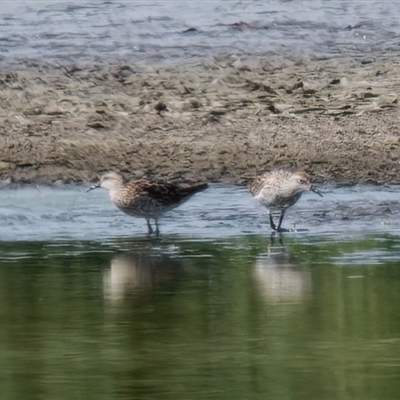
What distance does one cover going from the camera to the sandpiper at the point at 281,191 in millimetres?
11102

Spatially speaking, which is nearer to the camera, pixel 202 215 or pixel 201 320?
pixel 201 320

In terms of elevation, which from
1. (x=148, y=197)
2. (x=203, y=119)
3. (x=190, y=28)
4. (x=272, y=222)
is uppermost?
(x=190, y=28)

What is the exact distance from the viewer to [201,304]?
805 centimetres

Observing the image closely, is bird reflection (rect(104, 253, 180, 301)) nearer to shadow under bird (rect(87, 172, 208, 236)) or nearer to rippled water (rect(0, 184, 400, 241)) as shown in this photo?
rippled water (rect(0, 184, 400, 241))

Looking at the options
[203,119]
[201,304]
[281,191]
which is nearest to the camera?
[201,304]

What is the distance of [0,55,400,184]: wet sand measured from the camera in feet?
43.9

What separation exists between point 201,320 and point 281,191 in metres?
3.53

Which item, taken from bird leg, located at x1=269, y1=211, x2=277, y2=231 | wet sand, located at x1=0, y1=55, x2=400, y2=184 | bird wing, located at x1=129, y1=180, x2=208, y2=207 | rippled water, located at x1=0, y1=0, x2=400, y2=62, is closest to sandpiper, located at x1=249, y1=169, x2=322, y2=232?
bird leg, located at x1=269, y1=211, x2=277, y2=231

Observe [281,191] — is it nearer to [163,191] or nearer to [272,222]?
[272,222]

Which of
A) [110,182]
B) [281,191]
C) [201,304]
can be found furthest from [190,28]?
[201,304]

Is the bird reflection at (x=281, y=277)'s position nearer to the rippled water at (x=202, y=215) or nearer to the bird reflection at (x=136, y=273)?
the bird reflection at (x=136, y=273)

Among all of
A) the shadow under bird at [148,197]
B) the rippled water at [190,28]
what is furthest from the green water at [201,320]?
the rippled water at [190,28]

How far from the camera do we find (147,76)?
53.4 feet

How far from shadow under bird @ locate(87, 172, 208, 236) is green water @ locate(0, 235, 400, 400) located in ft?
2.83
